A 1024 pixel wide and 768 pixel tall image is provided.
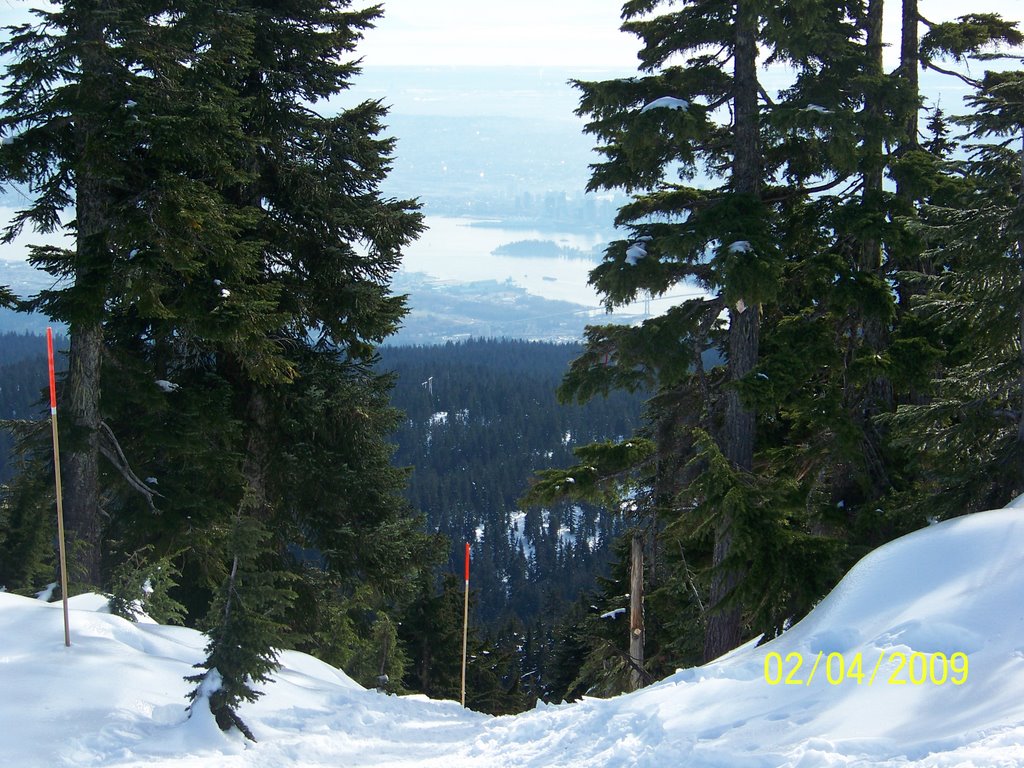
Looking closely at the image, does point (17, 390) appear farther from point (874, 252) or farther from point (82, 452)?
point (874, 252)

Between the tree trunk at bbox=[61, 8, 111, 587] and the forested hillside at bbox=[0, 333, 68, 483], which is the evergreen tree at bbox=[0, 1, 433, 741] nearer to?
the tree trunk at bbox=[61, 8, 111, 587]

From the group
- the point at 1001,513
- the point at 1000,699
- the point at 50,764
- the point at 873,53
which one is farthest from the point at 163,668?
the point at 873,53

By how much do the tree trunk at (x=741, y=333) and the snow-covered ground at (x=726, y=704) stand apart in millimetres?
3529

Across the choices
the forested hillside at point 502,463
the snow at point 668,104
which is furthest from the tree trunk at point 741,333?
the forested hillside at point 502,463

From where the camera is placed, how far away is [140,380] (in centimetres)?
1220

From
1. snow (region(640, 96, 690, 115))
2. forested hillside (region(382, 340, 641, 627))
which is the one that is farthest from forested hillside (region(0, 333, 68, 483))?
snow (region(640, 96, 690, 115))

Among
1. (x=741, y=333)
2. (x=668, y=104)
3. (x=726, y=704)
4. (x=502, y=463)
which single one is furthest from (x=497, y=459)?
(x=726, y=704)

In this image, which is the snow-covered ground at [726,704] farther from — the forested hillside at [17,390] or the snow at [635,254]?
the forested hillside at [17,390]

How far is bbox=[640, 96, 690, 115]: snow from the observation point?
10266mm

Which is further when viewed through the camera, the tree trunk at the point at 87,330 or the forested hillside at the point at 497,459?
the forested hillside at the point at 497,459

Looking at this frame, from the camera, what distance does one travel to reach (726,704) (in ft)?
20.5

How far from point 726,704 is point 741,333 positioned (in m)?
5.92

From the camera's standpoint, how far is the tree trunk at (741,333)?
10.9 m

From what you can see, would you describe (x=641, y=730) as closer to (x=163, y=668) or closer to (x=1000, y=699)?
(x=1000, y=699)
